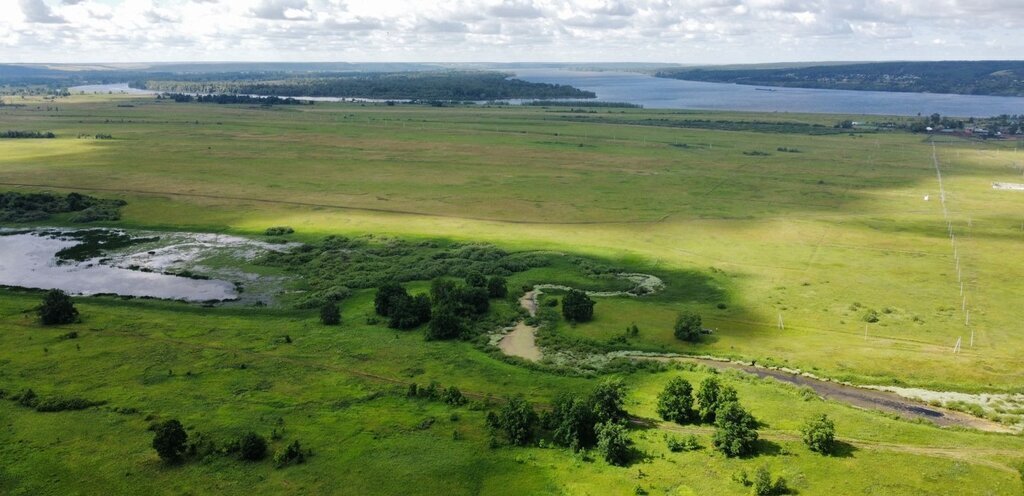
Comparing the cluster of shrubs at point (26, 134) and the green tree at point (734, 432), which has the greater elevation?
the cluster of shrubs at point (26, 134)

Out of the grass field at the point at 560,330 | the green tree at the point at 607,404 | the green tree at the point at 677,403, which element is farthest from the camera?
the green tree at the point at 677,403

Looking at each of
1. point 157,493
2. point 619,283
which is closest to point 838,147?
point 619,283

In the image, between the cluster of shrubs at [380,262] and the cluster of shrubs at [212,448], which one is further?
the cluster of shrubs at [380,262]

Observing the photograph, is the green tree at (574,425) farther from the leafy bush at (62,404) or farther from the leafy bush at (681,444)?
the leafy bush at (62,404)

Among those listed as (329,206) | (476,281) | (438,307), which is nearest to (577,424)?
(438,307)

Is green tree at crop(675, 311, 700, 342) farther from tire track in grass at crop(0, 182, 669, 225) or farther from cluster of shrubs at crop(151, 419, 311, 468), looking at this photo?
tire track in grass at crop(0, 182, 669, 225)

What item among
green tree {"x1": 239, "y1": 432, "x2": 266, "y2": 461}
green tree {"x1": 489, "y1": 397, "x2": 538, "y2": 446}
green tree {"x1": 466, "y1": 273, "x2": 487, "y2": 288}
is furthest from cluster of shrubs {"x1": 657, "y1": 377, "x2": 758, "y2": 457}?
green tree {"x1": 466, "y1": 273, "x2": 487, "y2": 288}

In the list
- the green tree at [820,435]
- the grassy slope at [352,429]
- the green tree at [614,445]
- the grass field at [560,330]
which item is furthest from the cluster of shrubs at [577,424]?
the green tree at [820,435]
